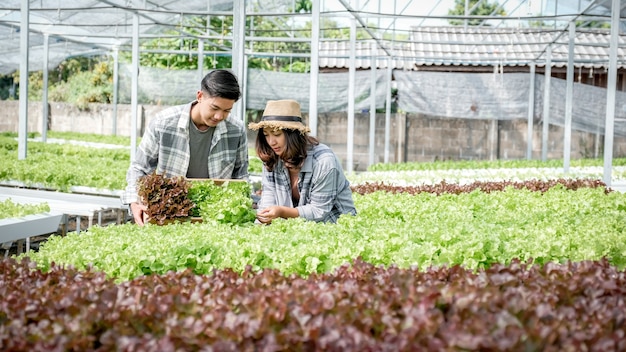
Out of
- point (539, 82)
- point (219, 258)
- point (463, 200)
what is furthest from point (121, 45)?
point (219, 258)

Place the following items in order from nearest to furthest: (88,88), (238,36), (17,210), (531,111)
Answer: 1. (17,210)
2. (238,36)
3. (531,111)
4. (88,88)

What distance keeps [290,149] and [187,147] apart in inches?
33.0

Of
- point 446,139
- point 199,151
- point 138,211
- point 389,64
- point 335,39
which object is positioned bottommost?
point 138,211

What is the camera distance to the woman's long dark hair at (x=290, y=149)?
556 centimetres

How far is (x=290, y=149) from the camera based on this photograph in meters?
5.56

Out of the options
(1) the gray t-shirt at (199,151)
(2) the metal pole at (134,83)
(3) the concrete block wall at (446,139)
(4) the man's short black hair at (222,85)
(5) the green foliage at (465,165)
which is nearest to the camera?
(4) the man's short black hair at (222,85)

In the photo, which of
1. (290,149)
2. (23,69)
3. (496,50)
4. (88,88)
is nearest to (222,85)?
(290,149)

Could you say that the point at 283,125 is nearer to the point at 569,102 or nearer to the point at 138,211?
the point at 138,211

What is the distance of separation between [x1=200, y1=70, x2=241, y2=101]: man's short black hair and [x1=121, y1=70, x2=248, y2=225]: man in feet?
0.47

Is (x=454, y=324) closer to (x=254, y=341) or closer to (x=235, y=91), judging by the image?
(x=254, y=341)

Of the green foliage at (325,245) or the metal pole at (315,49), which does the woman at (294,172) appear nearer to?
the green foliage at (325,245)

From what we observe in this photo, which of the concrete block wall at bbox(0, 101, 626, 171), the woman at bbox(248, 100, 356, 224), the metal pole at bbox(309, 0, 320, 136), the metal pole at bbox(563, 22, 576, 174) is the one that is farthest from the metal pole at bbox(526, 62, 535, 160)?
the woman at bbox(248, 100, 356, 224)

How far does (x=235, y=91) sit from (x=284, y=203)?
1020 mm

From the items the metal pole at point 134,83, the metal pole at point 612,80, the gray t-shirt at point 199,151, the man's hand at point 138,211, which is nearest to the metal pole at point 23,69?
the metal pole at point 134,83
